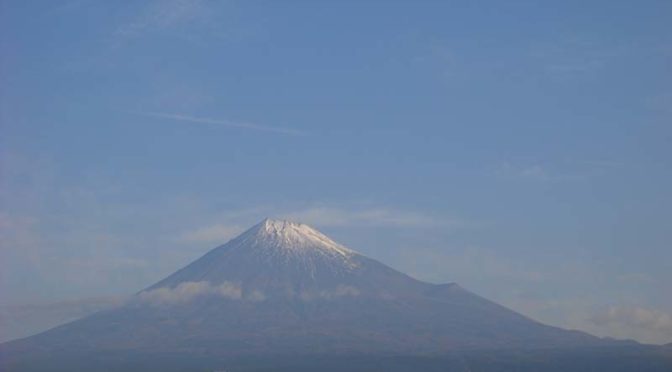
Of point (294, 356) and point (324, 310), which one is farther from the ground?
point (324, 310)

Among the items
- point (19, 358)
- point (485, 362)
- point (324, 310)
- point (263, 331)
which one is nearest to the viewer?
point (485, 362)

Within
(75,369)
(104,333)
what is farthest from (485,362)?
(104,333)

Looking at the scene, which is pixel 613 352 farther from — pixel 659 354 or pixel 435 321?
pixel 435 321

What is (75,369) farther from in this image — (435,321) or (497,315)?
(497,315)

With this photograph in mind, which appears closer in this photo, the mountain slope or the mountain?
the mountain

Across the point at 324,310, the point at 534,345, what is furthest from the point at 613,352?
the point at 324,310

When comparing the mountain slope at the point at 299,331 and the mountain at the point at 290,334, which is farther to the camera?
the mountain slope at the point at 299,331

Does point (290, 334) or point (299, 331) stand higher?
point (299, 331)

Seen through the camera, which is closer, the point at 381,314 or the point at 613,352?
the point at 613,352

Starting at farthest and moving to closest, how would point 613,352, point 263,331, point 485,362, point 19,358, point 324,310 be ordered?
point 324,310
point 263,331
point 19,358
point 613,352
point 485,362

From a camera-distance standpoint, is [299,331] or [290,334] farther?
[299,331]
